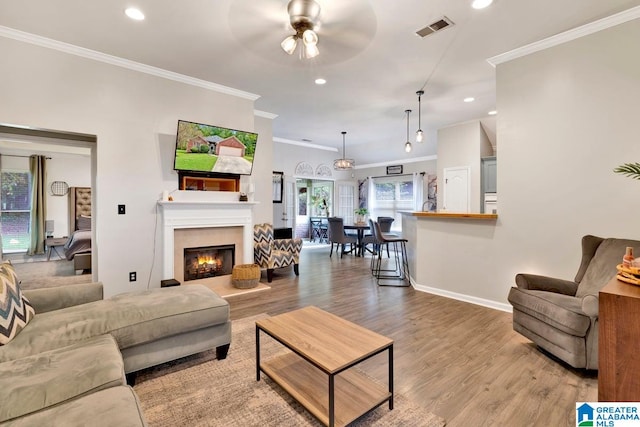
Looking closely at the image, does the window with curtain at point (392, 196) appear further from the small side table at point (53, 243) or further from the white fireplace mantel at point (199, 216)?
the small side table at point (53, 243)

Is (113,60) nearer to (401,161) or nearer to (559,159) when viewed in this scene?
(559,159)

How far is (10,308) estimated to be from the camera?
67.1 inches

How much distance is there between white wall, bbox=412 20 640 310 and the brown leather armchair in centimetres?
48

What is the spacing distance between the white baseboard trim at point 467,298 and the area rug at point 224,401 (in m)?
Answer: 2.29

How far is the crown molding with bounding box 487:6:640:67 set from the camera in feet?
8.79

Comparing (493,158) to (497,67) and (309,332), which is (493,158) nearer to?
(497,67)

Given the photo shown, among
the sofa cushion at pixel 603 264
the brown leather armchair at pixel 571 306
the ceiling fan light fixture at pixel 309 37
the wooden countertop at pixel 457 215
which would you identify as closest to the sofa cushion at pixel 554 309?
the brown leather armchair at pixel 571 306

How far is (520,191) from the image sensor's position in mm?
3350

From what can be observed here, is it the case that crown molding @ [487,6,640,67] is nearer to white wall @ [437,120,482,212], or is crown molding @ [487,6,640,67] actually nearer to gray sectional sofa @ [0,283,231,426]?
white wall @ [437,120,482,212]

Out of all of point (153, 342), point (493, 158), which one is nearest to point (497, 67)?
point (493, 158)

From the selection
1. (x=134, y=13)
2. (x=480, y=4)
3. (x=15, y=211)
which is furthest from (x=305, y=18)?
(x=15, y=211)

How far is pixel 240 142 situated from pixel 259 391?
3.44 metres

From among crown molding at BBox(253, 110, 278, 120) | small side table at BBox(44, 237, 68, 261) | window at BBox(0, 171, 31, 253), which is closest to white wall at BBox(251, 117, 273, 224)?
crown molding at BBox(253, 110, 278, 120)

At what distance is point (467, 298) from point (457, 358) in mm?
1610
